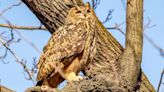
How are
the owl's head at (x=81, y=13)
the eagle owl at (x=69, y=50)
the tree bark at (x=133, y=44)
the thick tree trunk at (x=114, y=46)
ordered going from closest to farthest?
the thick tree trunk at (x=114, y=46) < the tree bark at (x=133, y=44) < the eagle owl at (x=69, y=50) < the owl's head at (x=81, y=13)

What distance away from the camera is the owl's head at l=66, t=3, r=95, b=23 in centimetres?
456

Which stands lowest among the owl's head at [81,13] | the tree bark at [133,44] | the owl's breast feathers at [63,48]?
the tree bark at [133,44]

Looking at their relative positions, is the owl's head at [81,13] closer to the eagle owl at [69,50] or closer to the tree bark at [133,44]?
the eagle owl at [69,50]

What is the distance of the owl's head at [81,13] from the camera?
4.56 meters

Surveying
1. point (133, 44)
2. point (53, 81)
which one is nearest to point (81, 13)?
point (53, 81)

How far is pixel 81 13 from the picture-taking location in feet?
Answer: 15.2

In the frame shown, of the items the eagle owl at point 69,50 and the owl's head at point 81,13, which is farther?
the owl's head at point 81,13

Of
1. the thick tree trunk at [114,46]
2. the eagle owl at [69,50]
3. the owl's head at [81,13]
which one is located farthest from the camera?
the owl's head at [81,13]

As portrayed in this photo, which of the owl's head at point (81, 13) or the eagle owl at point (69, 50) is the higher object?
the owl's head at point (81, 13)

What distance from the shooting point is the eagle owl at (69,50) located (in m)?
4.23

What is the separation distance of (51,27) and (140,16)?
3.60ft

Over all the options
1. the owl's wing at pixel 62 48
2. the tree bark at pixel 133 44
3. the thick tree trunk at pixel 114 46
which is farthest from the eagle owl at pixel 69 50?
the tree bark at pixel 133 44

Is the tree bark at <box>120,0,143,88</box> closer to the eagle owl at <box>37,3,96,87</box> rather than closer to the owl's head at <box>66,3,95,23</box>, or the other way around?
the eagle owl at <box>37,3,96,87</box>

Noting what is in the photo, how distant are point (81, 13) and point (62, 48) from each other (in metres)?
0.45
